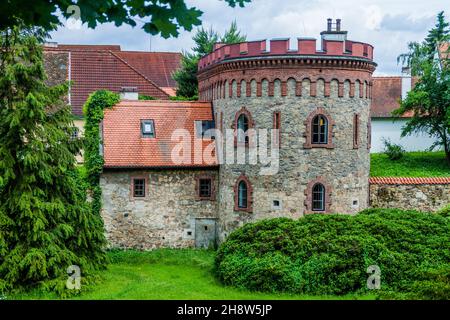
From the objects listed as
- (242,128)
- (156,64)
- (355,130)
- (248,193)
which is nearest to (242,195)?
(248,193)

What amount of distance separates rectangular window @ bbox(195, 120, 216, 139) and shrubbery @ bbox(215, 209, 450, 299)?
Result: 22.9ft

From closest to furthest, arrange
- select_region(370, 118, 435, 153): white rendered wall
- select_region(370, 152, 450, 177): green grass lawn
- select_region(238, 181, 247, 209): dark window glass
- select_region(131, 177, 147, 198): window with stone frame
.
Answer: select_region(238, 181, 247, 209): dark window glass < select_region(131, 177, 147, 198): window with stone frame < select_region(370, 152, 450, 177): green grass lawn < select_region(370, 118, 435, 153): white rendered wall

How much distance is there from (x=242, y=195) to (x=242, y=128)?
9.12 feet

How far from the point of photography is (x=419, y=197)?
29266 millimetres

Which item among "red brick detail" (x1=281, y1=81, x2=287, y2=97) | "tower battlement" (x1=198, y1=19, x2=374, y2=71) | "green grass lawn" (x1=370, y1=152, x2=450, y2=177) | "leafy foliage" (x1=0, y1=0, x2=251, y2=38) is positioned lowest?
"green grass lawn" (x1=370, y1=152, x2=450, y2=177)

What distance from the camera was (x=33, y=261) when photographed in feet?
67.3

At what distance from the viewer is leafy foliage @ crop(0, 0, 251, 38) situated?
21.6ft

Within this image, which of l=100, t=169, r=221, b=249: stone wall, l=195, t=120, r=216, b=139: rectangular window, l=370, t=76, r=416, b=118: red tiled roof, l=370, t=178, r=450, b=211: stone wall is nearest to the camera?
l=100, t=169, r=221, b=249: stone wall

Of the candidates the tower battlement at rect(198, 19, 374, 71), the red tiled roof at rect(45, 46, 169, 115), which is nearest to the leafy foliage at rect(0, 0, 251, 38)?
the tower battlement at rect(198, 19, 374, 71)

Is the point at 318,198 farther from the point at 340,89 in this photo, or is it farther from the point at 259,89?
the point at 259,89

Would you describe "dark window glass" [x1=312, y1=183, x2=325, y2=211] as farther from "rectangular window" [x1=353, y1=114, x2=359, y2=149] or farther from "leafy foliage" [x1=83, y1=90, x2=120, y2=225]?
"leafy foliage" [x1=83, y1=90, x2=120, y2=225]
